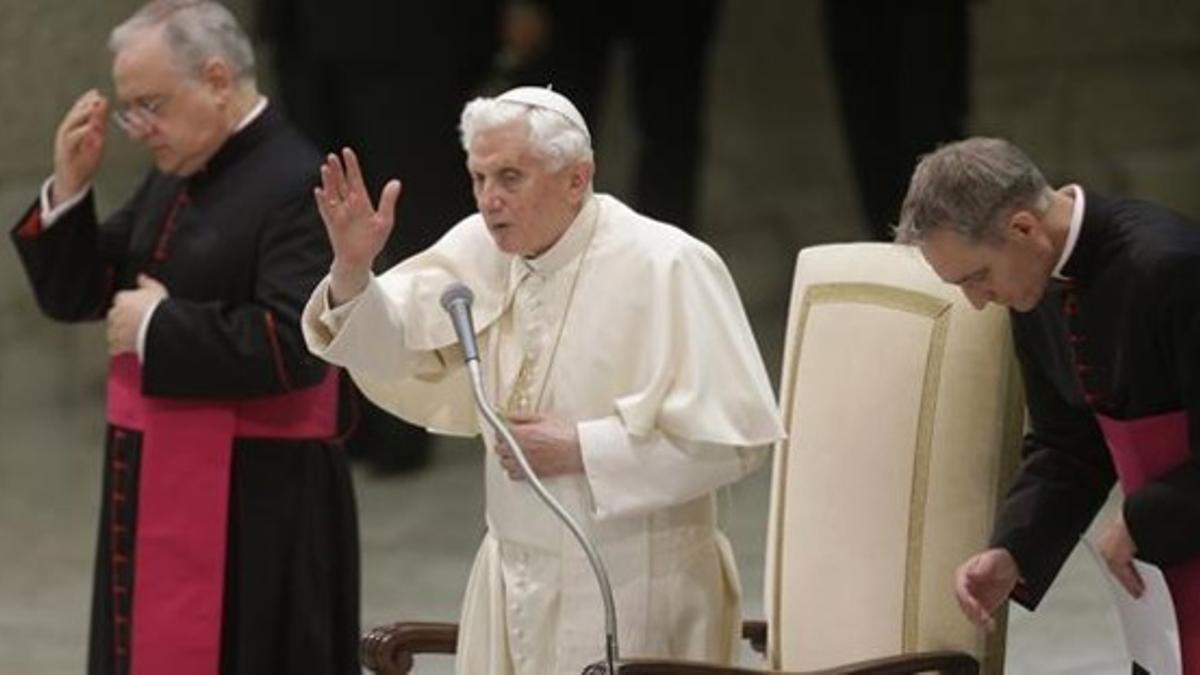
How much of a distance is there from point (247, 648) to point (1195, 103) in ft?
19.8

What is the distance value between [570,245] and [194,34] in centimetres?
101

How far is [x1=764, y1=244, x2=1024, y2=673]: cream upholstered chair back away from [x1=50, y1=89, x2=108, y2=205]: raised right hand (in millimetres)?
1269

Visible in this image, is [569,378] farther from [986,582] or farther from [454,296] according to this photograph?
[986,582]

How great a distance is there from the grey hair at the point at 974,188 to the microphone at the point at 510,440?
59cm

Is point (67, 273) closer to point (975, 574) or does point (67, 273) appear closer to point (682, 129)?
point (975, 574)

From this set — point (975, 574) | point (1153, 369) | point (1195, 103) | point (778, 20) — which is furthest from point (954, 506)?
point (1195, 103)

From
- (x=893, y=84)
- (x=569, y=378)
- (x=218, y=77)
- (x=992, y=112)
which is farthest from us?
(x=992, y=112)

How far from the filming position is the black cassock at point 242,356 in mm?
5301

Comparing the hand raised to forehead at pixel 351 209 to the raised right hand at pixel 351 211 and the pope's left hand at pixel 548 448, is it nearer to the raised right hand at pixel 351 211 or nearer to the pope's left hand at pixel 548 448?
the raised right hand at pixel 351 211

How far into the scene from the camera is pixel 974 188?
4.20 metres

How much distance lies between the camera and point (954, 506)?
472cm

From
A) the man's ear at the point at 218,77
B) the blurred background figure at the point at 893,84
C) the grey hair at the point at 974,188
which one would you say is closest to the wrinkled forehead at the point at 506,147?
the grey hair at the point at 974,188

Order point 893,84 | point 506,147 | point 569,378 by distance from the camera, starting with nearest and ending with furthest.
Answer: point 506,147 < point 569,378 < point 893,84

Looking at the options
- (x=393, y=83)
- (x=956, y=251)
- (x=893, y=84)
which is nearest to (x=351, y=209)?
(x=956, y=251)
